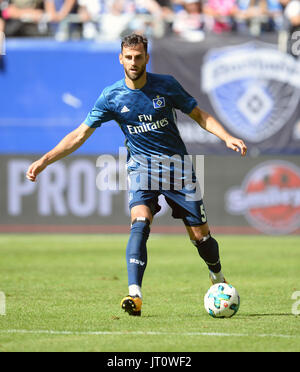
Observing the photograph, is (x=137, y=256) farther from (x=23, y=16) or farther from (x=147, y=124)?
(x=23, y=16)

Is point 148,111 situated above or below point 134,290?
above

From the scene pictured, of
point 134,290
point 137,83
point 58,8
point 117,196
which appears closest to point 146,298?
point 134,290

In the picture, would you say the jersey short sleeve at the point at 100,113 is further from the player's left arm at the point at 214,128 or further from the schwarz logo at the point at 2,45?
the schwarz logo at the point at 2,45

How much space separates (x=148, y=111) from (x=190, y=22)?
12419 mm

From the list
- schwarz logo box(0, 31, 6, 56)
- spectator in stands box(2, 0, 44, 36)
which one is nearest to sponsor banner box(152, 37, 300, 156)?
spectator in stands box(2, 0, 44, 36)

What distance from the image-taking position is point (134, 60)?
309 inches

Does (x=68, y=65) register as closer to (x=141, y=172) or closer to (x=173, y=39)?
(x=173, y=39)

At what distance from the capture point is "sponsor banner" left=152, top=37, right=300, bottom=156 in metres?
19.1

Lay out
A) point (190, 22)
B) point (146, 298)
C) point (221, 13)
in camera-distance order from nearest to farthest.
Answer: point (146, 298) < point (190, 22) < point (221, 13)

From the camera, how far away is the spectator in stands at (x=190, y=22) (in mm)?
19844

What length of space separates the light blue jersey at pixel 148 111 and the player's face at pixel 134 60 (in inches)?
8.6

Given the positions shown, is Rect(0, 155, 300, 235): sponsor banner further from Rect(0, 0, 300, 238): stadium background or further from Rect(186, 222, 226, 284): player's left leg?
Rect(186, 222, 226, 284): player's left leg

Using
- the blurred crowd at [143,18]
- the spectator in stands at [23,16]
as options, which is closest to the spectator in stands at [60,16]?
the blurred crowd at [143,18]
